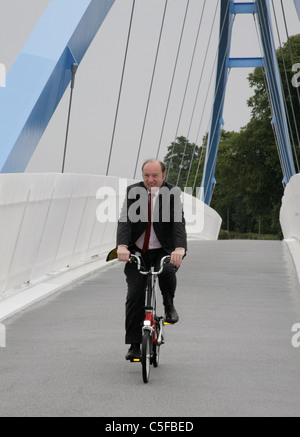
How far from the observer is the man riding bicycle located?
6129 millimetres

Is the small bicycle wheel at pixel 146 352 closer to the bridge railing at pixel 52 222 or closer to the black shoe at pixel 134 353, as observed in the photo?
the black shoe at pixel 134 353

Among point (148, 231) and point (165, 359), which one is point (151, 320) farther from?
point (165, 359)

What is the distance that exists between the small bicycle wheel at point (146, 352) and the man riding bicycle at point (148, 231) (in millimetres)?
301

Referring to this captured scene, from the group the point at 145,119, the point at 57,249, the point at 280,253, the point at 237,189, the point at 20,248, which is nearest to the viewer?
the point at 20,248

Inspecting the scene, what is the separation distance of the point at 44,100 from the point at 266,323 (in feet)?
20.1

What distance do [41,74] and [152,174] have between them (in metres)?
7.88

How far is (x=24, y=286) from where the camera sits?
10.9 metres

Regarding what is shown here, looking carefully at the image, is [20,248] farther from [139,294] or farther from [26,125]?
[139,294]

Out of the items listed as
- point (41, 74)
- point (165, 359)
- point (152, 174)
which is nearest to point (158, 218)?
point (152, 174)

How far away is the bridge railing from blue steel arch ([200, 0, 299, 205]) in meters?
23.9

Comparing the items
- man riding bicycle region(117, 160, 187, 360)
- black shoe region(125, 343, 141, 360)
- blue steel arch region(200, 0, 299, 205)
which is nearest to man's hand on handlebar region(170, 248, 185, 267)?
man riding bicycle region(117, 160, 187, 360)

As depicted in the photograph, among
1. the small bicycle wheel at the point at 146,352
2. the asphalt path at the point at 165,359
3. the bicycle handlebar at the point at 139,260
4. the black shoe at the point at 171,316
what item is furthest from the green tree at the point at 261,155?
the small bicycle wheel at the point at 146,352

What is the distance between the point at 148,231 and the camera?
20.5 feet

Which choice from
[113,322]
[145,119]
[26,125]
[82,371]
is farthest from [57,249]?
[145,119]
